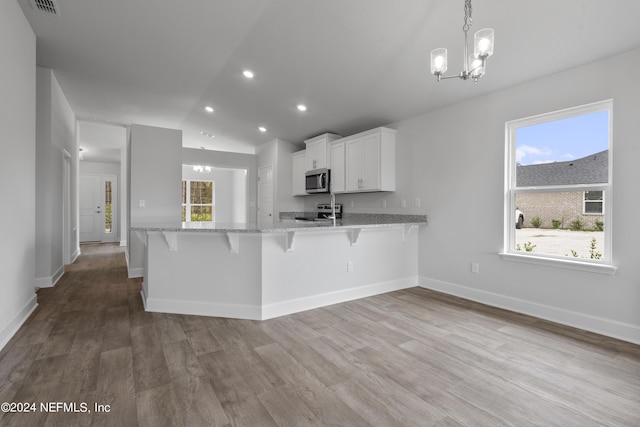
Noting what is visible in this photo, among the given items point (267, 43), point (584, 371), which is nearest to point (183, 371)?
point (584, 371)

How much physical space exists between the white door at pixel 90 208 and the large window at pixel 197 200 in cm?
240

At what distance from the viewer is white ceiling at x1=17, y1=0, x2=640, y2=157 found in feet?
8.07

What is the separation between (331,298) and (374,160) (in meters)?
2.13

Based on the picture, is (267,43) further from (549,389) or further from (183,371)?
(549,389)

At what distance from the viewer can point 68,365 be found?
2.09 metres

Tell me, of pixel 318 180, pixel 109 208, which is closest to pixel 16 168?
pixel 318 180

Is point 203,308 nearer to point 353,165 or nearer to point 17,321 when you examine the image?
point 17,321

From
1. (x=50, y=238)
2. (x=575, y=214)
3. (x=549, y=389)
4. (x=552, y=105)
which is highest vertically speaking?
(x=552, y=105)

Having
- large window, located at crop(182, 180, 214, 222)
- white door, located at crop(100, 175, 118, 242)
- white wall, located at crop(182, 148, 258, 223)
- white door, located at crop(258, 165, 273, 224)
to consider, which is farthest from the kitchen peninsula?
white door, located at crop(100, 175, 118, 242)

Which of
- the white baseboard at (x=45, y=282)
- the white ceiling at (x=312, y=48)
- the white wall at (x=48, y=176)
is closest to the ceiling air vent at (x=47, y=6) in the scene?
the white ceiling at (x=312, y=48)

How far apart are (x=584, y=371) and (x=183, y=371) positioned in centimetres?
267

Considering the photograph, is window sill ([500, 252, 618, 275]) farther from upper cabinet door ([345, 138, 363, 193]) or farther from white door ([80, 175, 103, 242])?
white door ([80, 175, 103, 242])

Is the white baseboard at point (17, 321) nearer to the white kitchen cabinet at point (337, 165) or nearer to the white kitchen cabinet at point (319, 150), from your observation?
the white kitchen cabinet at point (337, 165)

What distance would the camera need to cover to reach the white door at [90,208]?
9.06m
